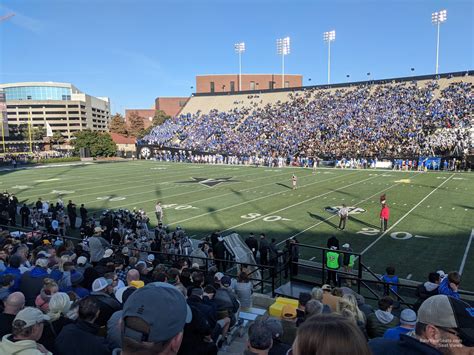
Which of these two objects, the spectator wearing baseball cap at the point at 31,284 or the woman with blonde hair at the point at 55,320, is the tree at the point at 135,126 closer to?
the spectator wearing baseball cap at the point at 31,284

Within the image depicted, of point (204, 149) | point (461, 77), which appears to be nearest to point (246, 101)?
point (204, 149)

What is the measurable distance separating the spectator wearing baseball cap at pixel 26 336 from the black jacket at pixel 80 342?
122mm

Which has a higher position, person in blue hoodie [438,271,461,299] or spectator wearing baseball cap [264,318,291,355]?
spectator wearing baseball cap [264,318,291,355]

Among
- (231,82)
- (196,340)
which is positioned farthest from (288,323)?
(231,82)

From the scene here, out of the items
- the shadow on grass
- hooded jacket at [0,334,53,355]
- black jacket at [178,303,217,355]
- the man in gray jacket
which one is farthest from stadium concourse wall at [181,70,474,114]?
hooded jacket at [0,334,53,355]

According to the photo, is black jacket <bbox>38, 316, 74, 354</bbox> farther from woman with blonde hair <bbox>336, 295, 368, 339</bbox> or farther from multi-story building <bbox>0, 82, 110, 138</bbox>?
multi-story building <bbox>0, 82, 110, 138</bbox>

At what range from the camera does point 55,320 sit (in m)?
4.21

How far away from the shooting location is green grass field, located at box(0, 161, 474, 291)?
45.0ft

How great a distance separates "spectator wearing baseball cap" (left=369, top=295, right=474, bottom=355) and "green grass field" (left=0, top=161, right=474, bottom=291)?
9486mm

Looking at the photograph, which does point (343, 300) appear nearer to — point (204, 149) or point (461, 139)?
point (461, 139)

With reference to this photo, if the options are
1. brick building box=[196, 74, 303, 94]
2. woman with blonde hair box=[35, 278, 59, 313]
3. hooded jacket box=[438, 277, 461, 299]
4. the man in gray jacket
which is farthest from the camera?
brick building box=[196, 74, 303, 94]

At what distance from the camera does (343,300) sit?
4648 mm

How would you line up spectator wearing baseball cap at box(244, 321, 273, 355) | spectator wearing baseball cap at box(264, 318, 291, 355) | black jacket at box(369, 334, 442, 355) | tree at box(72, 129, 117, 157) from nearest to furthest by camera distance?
black jacket at box(369, 334, 442, 355) → spectator wearing baseball cap at box(244, 321, 273, 355) → spectator wearing baseball cap at box(264, 318, 291, 355) → tree at box(72, 129, 117, 157)

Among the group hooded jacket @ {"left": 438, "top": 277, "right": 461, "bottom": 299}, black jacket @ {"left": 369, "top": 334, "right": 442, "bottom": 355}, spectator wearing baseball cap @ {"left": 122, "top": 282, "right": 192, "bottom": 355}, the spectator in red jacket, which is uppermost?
spectator wearing baseball cap @ {"left": 122, "top": 282, "right": 192, "bottom": 355}
